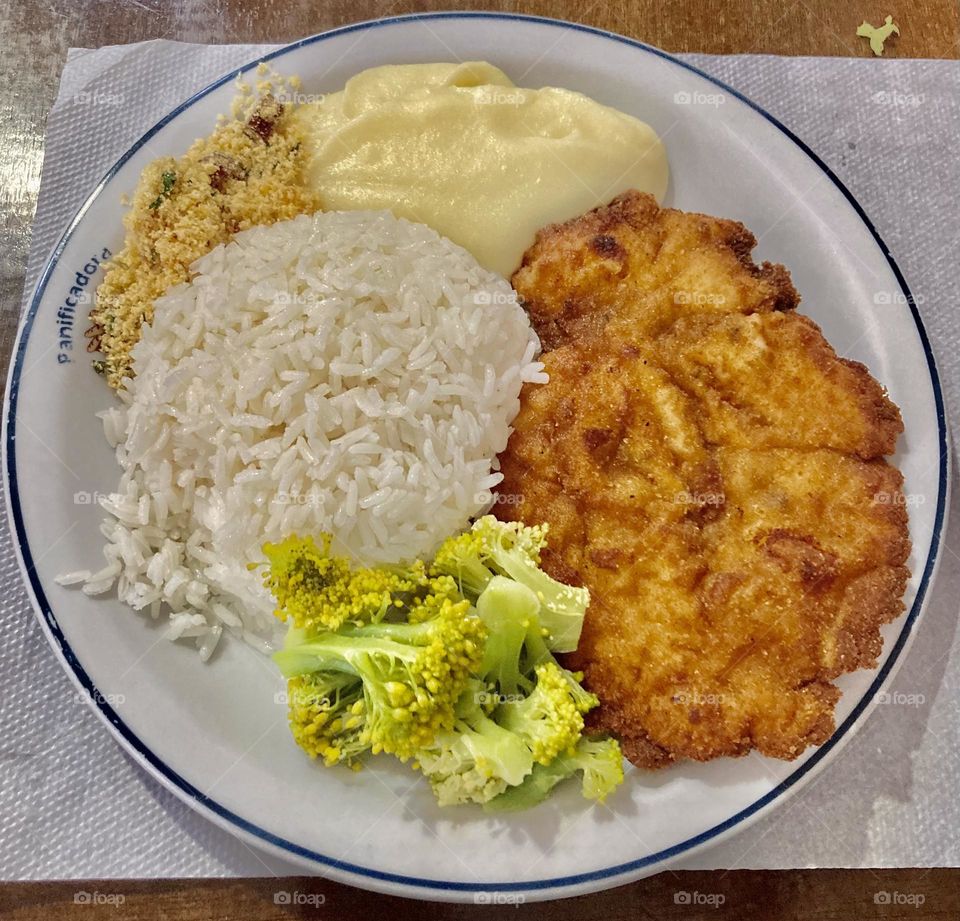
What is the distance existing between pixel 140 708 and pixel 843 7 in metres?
3.72

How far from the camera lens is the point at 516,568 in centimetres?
215

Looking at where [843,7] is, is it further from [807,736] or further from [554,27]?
[807,736]

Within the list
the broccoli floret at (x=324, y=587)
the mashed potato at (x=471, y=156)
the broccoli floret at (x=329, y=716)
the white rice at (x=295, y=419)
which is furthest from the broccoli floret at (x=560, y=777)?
the mashed potato at (x=471, y=156)

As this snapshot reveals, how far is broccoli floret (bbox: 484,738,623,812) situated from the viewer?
2.02m

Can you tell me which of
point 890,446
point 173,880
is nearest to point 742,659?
point 890,446

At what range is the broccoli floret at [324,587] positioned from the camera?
81.0 inches

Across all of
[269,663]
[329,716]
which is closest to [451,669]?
[329,716]

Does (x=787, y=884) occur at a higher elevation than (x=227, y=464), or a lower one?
lower

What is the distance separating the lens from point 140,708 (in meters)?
2.11

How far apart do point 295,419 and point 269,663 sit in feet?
2.34

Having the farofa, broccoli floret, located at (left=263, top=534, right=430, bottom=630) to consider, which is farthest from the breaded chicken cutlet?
the farofa

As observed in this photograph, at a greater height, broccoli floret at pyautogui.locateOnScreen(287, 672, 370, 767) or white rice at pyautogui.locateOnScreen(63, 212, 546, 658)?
white rice at pyautogui.locateOnScreen(63, 212, 546, 658)

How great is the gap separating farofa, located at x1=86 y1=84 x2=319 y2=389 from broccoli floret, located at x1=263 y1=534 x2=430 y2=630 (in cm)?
87

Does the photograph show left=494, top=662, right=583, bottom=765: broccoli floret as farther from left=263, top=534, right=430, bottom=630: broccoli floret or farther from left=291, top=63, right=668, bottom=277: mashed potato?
left=291, top=63, right=668, bottom=277: mashed potato
